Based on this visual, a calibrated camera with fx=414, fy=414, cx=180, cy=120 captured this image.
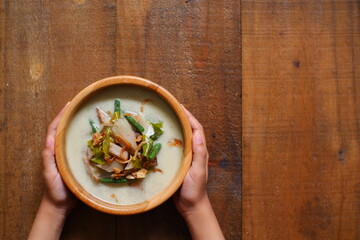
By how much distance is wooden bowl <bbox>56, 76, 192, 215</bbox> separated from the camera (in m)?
1.24

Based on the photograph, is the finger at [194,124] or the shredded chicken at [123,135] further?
the finger at [194,124]

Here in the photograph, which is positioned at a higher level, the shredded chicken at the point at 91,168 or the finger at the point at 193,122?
the finger at the point at 193,122

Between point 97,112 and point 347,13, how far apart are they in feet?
3.28

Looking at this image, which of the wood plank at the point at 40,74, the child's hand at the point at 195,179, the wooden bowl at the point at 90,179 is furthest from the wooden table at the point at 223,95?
the wooden bowl at the point at 90,179

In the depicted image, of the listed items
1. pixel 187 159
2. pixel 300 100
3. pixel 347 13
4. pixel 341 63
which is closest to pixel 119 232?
pixel 187 159

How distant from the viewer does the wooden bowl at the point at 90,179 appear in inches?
48.9

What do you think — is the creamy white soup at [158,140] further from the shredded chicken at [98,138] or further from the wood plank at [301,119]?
the wood plank at [301,119]

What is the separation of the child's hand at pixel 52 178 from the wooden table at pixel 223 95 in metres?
0.12

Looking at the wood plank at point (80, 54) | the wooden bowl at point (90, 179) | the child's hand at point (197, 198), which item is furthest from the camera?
the wood plank at point (80, 54)

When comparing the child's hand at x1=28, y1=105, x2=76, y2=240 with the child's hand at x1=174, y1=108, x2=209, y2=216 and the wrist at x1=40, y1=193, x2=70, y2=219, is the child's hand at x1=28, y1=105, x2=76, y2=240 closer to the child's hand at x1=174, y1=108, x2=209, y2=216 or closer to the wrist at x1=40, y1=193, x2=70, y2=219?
the wrist at x1=40, y1=193, x2=70, y2=219

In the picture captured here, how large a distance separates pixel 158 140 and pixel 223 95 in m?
0.34

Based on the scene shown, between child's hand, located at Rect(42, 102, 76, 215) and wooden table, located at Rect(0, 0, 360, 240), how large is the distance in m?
0.12

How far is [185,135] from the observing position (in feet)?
4.21

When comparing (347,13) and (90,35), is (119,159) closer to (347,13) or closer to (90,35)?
(90,35)
